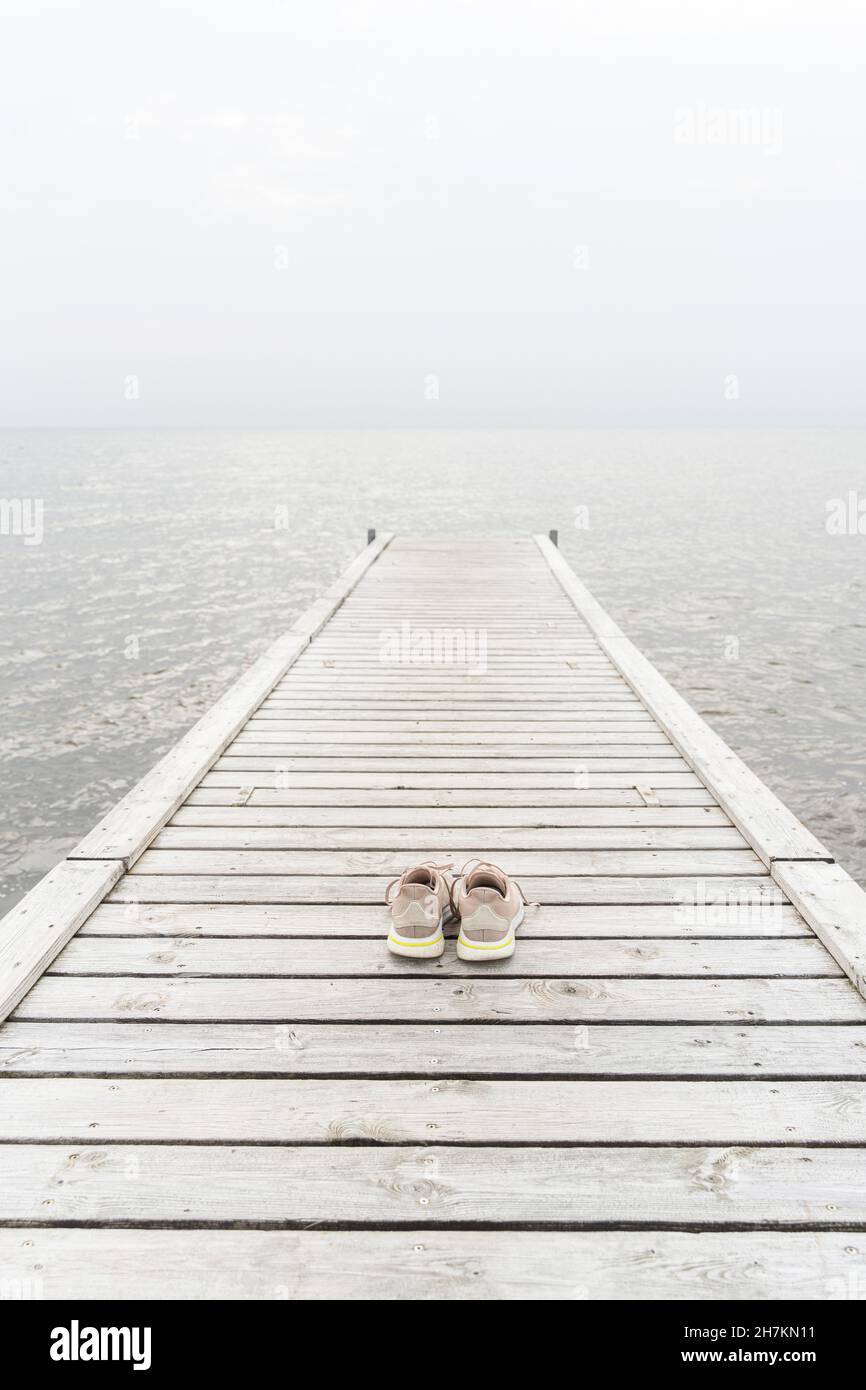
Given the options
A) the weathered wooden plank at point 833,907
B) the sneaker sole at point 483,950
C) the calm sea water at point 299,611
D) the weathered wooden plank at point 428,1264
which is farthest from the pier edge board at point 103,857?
the weathered wooden plank at point 833,907

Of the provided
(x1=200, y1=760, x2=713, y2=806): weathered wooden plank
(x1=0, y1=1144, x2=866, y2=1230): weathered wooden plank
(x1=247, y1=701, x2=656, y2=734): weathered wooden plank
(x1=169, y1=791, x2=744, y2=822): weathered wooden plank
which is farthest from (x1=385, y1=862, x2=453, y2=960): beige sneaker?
(x1=247, y1=701, x2=656, y2=734): weathered wooden plank

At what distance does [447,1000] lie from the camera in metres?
2.57

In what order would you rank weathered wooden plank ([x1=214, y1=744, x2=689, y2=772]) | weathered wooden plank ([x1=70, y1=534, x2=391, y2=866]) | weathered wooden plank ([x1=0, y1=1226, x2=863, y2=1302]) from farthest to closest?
weathered wooden plank ([x1=214, y1=744, x2=689, y2=772]) < weathered wooden plank ([x1=70, y1=534, x2=391, y2=866]) < weathered wooden plank ([x1=0, y1=1226, x2=863, y2=1302])

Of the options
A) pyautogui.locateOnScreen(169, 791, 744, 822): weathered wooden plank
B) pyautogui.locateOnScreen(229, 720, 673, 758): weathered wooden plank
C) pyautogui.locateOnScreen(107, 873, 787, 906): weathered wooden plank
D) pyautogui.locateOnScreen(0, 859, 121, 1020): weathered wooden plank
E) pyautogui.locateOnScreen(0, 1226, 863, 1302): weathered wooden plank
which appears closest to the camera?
pyautogui.locateOnScreen(0, 1226, 863, 1302): weathered wooden plank

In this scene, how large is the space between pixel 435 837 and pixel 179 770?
1.48 metres

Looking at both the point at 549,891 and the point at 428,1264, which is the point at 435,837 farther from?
the point at 428,1264

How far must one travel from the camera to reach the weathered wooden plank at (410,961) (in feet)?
8.89

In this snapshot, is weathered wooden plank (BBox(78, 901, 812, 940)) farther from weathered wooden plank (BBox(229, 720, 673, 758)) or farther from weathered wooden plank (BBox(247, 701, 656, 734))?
weathered wooden plank (BBox(247, 701, 656, 734))

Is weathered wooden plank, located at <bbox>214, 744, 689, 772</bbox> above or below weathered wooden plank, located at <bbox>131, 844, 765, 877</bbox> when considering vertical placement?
above

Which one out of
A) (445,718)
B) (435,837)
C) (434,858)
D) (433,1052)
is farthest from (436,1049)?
(445,718)

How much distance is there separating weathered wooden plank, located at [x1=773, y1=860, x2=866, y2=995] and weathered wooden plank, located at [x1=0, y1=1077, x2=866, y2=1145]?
577mm

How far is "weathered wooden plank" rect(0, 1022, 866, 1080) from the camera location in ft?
7.47

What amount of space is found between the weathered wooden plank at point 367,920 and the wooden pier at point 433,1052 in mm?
15

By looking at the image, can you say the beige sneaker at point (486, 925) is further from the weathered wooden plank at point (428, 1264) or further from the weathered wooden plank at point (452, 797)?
the weathered wooden plank at point (452, 797)
